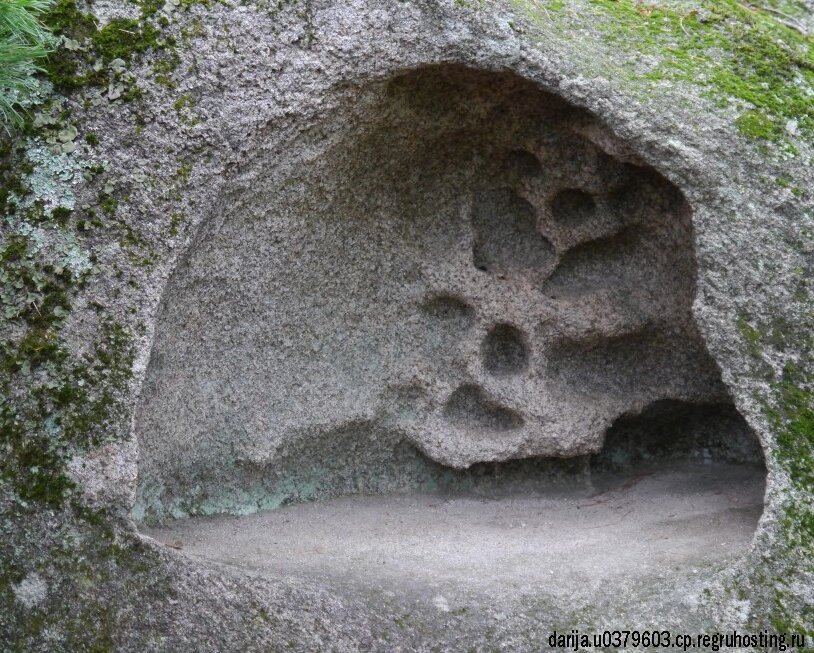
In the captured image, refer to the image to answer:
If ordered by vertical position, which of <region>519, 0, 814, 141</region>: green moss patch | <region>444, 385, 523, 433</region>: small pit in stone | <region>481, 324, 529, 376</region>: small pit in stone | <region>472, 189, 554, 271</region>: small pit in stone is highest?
<region>519, 0, 814, 141</region>: green moss patch

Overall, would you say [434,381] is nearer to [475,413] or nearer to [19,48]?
[475,413]

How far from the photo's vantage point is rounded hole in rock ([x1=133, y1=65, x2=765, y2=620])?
2320 millimetres

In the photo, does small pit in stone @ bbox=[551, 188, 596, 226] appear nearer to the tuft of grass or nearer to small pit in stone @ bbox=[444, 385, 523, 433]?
small pit in stone @ bbox=[444, 385, 523, 433]

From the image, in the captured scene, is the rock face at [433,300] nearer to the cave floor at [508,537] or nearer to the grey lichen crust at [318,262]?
the grey lichen crust at [318,262]

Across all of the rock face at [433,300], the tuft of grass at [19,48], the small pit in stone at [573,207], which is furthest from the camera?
the small pit in stone at [573,207]

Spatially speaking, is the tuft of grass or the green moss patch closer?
the tuft of grass

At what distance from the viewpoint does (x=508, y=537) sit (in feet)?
8.32

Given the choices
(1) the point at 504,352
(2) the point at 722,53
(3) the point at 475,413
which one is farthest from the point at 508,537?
(2) the point at 722,53

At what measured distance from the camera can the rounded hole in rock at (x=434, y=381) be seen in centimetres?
232

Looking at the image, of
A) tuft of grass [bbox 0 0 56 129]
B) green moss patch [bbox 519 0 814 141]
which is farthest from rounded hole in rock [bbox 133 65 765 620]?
tuft of grass [bbox 0 0 56 129]

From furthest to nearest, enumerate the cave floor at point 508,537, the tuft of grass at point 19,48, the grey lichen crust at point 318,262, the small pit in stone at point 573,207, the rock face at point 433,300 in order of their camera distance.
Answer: the small pit in stone at point 573,207 < the rock face at point 433,300 < the cave floor at point 508,537 < the grey lichen crust at point 318,262 < the tuft of grass at point 19,48

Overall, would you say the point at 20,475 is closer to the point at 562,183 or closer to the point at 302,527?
the point at 302,527

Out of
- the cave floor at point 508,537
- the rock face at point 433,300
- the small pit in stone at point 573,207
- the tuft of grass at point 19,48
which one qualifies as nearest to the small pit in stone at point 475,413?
the rock face at point 433,300

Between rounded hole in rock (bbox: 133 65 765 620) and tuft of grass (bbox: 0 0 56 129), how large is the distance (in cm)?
46
